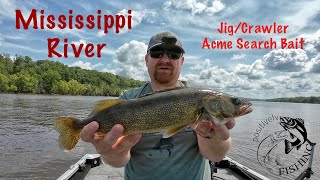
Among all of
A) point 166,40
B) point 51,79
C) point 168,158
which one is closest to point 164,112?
point 168,158

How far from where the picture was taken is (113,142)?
3414mm

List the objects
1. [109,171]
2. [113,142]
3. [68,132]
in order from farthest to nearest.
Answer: [109,171], [68,132], [113,142]

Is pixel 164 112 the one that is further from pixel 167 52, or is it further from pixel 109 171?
pixel 109 171

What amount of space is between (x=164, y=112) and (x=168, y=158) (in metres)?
0.61

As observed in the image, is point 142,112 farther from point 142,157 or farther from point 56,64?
point 56,64

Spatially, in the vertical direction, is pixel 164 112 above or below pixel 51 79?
below

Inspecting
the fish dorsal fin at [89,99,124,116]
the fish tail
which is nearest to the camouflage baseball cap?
the fish dorsal fin at [89,99,124,116]

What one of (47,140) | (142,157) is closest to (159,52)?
(142,157)

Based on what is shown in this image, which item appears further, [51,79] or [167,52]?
[51,79]

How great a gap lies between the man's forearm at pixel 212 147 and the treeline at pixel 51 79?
130 meters

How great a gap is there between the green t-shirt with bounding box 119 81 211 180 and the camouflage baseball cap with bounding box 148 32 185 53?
4.12ft

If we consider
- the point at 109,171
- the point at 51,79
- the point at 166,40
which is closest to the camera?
the point at 166,40

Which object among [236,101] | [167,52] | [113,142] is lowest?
[113,142]

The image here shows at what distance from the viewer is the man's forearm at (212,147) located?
3594 millimetres
